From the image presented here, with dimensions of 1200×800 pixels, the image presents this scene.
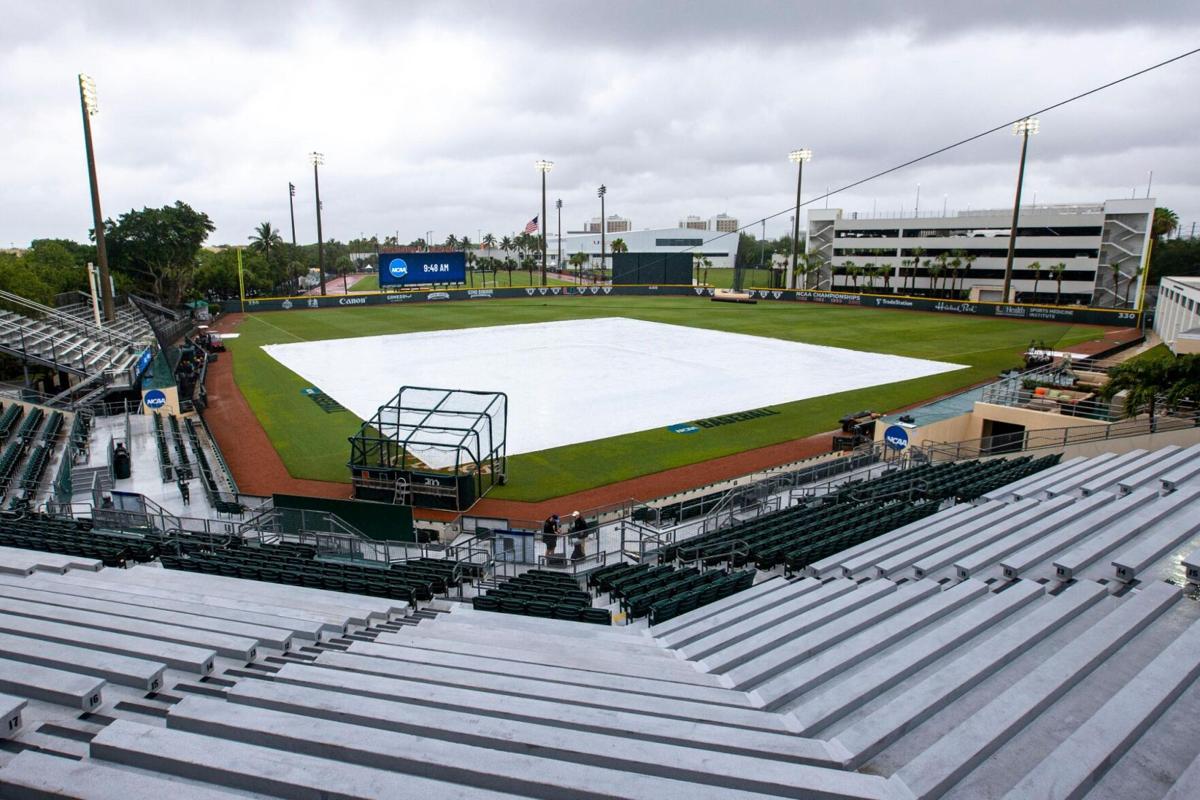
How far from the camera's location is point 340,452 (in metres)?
25.0

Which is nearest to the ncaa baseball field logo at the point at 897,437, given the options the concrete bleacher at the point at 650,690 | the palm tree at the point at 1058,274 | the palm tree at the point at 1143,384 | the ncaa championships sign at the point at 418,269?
the palm tree at the point at 1143,384

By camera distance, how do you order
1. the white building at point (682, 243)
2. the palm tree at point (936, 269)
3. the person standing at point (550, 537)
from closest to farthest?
the person standing at point (550, 537)
the palm tree at point (936, 269)
the white building at point (682, 243)

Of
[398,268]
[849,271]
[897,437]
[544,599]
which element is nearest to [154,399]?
[544,599]

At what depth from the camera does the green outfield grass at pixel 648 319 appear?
78.4ft

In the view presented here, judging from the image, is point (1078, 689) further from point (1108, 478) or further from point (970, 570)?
point (1108, 478)

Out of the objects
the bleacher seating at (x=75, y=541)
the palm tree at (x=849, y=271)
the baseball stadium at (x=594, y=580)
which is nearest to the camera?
the baseball stadium at (x=594, y=580)

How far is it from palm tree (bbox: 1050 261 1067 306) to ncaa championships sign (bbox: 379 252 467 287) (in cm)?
6724

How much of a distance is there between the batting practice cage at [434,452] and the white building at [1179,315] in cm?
3052

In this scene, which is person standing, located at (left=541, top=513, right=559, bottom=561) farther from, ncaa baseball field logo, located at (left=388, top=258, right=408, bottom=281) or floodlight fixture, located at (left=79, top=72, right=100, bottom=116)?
ncaa baseball field logo, located at (left=388, top=258, right=408, bottom=281)

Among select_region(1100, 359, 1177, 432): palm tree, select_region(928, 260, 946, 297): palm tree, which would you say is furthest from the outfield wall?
select_region(1100, 359, 1177, 432): palm tree

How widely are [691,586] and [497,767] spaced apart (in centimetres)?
685

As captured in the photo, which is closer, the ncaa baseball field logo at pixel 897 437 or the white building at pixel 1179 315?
the ncaa baseball field logo at pixel 897 437

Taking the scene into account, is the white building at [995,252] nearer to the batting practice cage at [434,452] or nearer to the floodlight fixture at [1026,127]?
the floodlight fixture at [1026,127]

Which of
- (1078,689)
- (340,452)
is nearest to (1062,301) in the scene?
(340,452)
